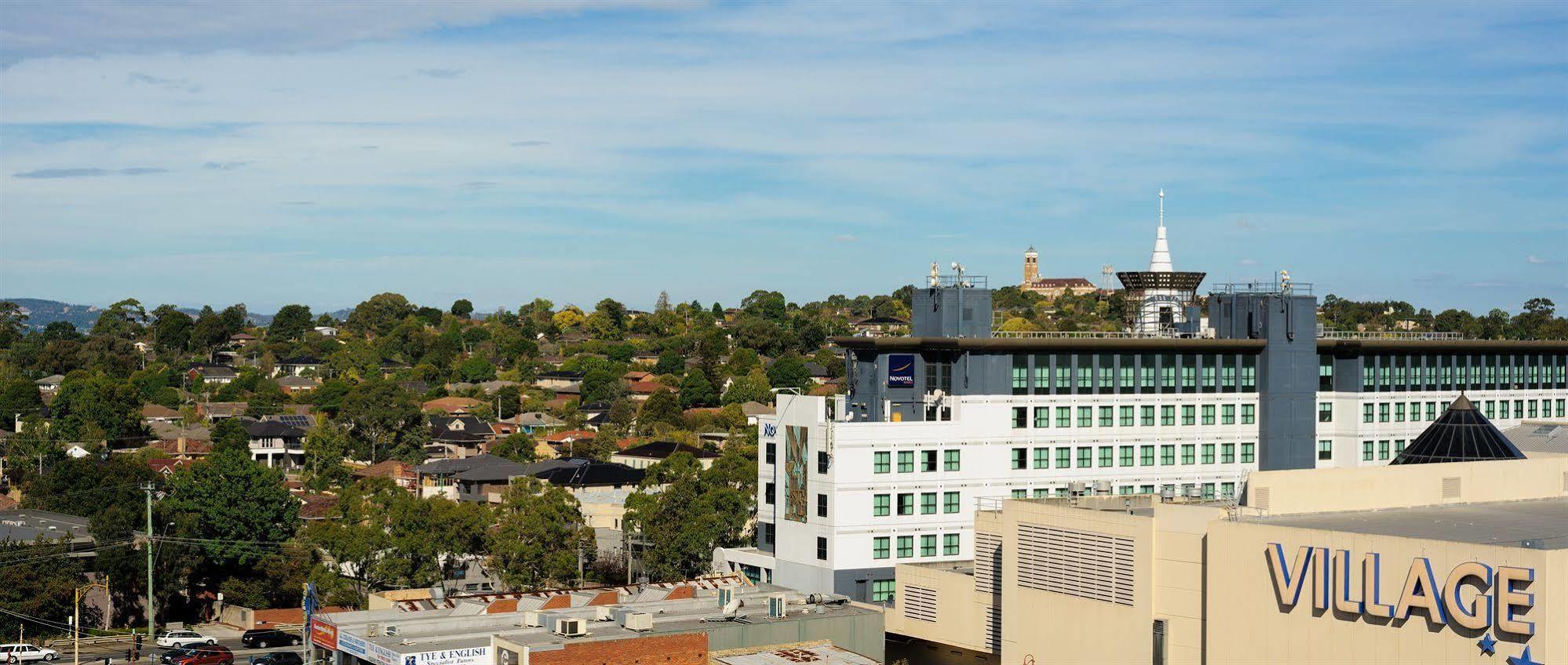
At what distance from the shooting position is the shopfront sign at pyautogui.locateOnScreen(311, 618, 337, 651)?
75.0 meters

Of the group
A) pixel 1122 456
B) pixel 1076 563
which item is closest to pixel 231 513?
pixel 1122 456

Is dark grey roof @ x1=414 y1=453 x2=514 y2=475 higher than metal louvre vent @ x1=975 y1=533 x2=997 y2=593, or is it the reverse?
metal louvre vent @ x1=975 y1=533 x2=997 y2=593

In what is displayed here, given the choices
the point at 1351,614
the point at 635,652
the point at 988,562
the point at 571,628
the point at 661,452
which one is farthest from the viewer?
the point at 661,452

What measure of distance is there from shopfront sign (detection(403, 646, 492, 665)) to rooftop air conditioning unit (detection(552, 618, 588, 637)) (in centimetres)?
321

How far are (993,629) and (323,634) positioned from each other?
30430 mm

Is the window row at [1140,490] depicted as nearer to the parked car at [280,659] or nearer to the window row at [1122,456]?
the window row at [1122,456]

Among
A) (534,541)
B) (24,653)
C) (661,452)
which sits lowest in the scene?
(24,653)

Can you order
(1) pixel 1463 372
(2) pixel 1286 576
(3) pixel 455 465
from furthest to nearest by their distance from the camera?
(3) pixel 455 465 → (1) pixel 1463 372 → (2) pixel 1286 576

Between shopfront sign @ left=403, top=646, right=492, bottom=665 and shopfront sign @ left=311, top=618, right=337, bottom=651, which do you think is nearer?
shopfront sign @ left=403, top=646, right=492, bottom=665

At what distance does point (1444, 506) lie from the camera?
70625 mm

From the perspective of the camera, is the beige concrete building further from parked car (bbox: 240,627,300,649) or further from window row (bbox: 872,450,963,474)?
parked car (bbox: 240,627,300,649)

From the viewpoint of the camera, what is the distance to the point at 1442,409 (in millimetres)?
110000

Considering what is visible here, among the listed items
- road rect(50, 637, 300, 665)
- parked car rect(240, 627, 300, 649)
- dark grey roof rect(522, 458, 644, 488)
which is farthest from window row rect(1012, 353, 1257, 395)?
dark grey roof rect(522, 458, 644, 488)

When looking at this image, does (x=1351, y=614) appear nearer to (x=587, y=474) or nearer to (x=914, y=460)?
(x=914, y=460)
